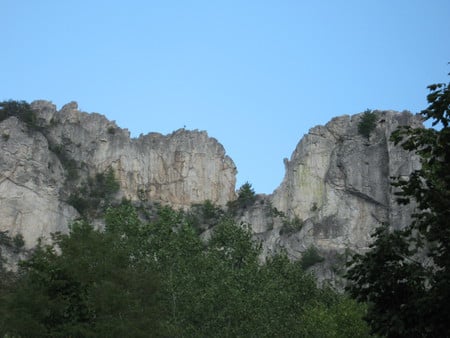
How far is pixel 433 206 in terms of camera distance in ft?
54.9

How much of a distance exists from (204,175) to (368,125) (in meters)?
22.9

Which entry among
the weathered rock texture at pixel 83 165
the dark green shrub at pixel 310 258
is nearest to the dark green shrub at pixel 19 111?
the weathered rock texture at pixel 83 165

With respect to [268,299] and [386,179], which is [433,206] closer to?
[268,299]

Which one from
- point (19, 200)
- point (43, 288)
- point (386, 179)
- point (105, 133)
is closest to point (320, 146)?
point (386, 179)

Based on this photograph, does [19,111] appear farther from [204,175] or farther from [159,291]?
[159,291]

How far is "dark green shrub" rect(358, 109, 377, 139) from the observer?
3883 inches

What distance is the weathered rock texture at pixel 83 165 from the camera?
91.8 m

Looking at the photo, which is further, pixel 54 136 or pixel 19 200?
pixel 54 136

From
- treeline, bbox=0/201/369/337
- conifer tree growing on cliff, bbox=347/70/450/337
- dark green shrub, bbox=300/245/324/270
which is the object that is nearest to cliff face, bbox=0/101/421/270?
dark green shrub, bbox=300/245/324/270

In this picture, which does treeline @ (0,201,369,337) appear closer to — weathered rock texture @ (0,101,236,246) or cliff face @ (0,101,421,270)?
cliff face @ (0,101,421,270)

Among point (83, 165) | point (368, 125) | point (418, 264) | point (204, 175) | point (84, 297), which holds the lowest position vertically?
point (418, 264)

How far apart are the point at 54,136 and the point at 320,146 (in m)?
32.4

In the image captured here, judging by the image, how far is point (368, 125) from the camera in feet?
324

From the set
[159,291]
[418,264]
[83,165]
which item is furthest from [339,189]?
[418,264]
